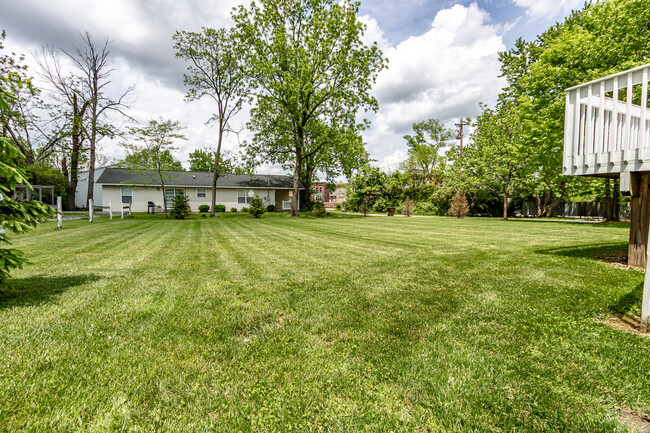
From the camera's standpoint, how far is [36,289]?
141 inches

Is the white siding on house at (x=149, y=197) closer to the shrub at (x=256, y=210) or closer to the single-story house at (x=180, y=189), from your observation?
the single-story house at (x=180, y=189)

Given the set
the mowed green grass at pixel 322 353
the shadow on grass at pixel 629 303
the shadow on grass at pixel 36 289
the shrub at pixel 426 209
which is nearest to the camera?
the mowed green grass at pixel 322 353

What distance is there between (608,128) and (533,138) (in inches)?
516

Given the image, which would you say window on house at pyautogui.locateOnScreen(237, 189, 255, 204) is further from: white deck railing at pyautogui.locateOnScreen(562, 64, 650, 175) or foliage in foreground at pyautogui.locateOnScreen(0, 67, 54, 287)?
white deck railing at pyautogui.locateOnScreen(562, 64, 650, 175)

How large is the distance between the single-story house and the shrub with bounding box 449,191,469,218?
16567 mm

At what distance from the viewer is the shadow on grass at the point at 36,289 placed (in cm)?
314

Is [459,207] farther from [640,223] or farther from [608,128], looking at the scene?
[608,128]

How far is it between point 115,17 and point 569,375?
13.7 metres

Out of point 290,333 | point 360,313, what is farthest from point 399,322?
point 290,333

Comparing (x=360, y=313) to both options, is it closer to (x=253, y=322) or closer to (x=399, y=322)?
(x=399, y=322)

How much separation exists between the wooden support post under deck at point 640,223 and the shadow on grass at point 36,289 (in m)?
8.41

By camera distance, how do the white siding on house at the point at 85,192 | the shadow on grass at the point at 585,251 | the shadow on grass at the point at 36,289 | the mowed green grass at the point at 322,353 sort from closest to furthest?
1. the mowed green grass at the point at 322,353
2. the shadow on grass at the point at 36,289
3. the shadow on grass at the point at 585,251
4. the white siding on house at the point at 85,192

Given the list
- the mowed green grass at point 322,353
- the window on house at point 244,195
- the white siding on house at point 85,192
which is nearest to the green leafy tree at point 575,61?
the mowed green grass at point 322,353

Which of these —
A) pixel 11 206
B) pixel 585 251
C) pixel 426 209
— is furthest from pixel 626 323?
pixel 426 209
